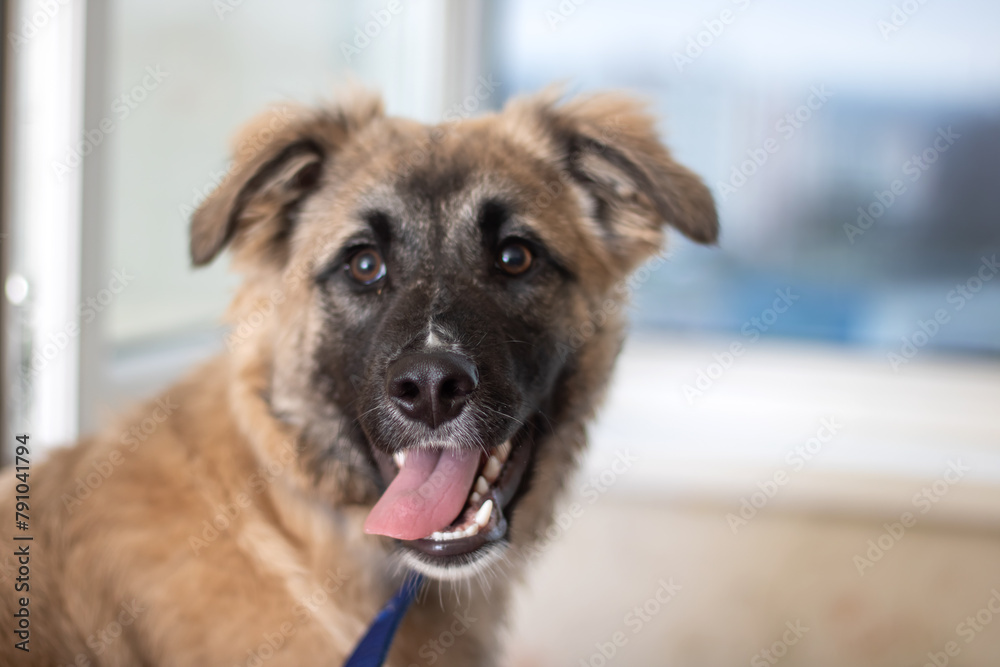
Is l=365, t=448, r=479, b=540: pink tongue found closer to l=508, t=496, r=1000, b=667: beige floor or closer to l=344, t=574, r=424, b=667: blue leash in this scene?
l=344, t=574, r=424, b=667: blue leash

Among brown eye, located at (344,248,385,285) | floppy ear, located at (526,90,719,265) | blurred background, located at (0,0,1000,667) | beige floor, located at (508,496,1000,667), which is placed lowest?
beige floor, located at (508,496,1000,667)

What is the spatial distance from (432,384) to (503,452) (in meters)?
0.28

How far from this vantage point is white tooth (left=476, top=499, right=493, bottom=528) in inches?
50.4

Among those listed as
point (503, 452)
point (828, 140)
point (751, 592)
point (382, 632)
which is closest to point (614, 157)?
point (503, 452)

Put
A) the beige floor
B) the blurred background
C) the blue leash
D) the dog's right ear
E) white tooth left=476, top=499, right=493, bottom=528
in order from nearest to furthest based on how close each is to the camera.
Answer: the blue leash < white tooth left=476, top=499, right=493, bottom=528 < the dog's right ear < the blurred background < the beige floor

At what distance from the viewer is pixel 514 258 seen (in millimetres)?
1450

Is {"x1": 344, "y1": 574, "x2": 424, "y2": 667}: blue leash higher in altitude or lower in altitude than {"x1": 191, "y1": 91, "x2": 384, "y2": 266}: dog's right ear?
lower

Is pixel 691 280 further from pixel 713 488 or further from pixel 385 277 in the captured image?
pixel 385 277

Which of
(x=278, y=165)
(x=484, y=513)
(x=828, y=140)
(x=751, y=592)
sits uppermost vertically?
(x=278, y=165)

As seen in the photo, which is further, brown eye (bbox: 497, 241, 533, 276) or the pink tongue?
brown eye (bbox: 497, 241, 533, 276)

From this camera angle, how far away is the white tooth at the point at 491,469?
136cm

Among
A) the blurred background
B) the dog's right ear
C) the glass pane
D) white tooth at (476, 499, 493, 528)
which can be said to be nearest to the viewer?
white tooth at (476, 499, 493, 528)

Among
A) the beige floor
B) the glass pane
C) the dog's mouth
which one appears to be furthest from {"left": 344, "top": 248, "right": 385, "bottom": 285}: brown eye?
the glass pane

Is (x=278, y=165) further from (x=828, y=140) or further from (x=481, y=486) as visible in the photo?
(x=828, y=140)
